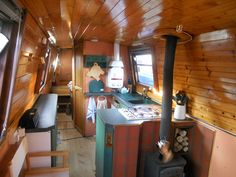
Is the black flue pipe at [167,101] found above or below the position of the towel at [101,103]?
above

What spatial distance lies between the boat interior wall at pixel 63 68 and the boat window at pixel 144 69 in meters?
3.04

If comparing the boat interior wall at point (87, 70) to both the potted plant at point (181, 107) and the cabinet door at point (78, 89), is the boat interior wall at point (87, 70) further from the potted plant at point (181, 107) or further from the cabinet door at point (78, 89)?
the potted plant at point (181, 107)

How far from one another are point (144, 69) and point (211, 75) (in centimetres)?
178

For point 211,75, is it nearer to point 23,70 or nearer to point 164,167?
point 164,167

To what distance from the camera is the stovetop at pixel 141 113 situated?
244 centimetres

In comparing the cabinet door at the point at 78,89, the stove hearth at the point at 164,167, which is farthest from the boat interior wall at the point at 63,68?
the stove hearth at the point at 164,167

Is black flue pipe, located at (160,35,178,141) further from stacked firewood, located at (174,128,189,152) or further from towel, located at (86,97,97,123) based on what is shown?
towel, located at (86,97,97,123)

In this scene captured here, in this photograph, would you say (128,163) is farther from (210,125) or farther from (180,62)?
(180,62)

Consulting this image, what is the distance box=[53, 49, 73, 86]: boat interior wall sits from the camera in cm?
611

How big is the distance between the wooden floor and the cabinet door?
0.25 meters

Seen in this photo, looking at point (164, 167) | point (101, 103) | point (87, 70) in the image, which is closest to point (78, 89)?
point (87, 70)

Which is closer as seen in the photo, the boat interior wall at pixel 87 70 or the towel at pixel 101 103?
the boat interior wall at pixel 87 70

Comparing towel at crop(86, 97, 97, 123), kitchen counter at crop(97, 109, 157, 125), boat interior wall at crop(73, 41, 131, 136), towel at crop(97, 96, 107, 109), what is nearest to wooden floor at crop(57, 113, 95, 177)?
boat interior wall at crop(73, 41, 131, 136)

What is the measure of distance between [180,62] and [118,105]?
1.66 metres
